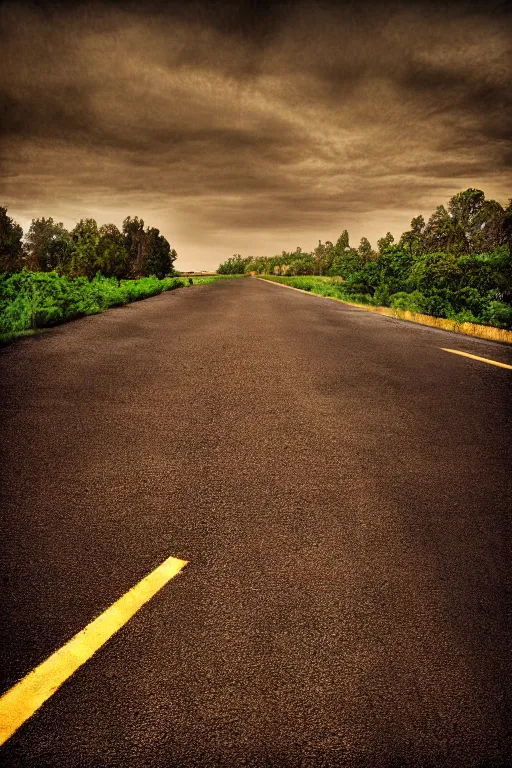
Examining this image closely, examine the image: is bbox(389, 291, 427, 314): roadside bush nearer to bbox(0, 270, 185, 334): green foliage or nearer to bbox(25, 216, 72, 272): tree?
bbox(0, 270, 185, 334): green foliage

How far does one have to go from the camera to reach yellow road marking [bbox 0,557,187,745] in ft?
4.62

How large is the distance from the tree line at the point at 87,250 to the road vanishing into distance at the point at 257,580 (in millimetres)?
24409

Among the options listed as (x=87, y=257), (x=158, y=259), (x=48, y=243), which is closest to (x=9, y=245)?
(x=48, y=243)

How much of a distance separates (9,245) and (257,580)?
3639 inches

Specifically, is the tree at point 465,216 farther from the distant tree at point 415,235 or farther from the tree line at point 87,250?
the tree line at point 87,250

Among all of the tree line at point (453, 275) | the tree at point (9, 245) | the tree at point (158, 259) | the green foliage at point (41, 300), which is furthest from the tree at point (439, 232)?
the tree at point (9, 245)

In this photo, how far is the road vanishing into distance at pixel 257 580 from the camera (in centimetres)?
141

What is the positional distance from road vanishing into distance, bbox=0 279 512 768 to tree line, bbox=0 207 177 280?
24409mm

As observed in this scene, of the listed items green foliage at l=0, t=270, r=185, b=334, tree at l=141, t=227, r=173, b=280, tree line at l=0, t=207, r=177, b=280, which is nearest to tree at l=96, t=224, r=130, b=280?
tree line at l=0, t=207, r=177, b=280

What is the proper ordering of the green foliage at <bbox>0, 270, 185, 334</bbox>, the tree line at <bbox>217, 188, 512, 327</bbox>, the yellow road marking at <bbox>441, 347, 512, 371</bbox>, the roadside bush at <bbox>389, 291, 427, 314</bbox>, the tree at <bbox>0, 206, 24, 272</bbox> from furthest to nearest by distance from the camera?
1. the tree at <bbox>0, 206, 24, 272</bbox>
2. the roadside bush at <bbox>389, 291, 427, 314</bbox>
3. the tree line at <bbox>217, 188, 512, 327</bbox>
4. the green foliage at <bbox>0, 270, 185, 334</bbox>
5. the yellow road marking at <bbox>441, 347, 512, 371</bbox>

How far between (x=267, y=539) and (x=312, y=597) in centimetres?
45

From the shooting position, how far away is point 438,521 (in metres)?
2.57

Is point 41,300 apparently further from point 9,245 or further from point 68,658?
point 9,245

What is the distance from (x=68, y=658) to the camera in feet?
5.24
